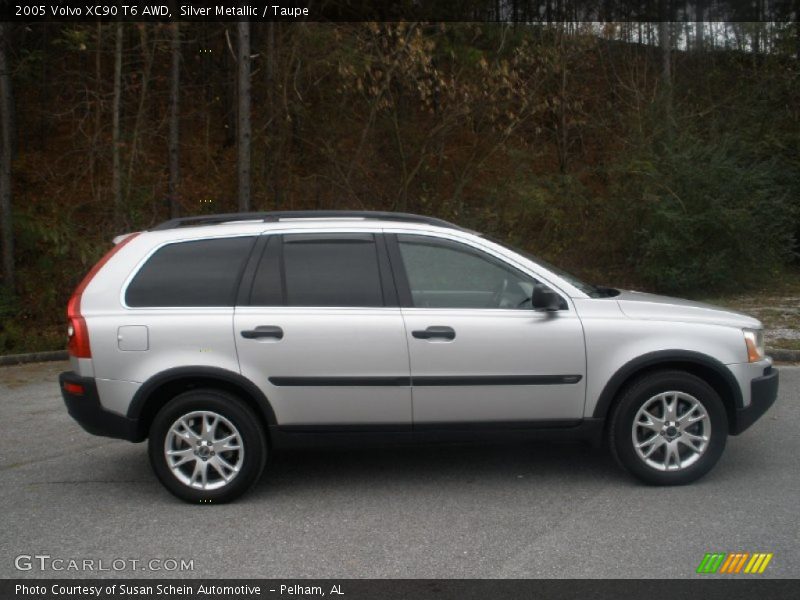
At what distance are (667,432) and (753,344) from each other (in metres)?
0.83

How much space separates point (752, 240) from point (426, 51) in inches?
273

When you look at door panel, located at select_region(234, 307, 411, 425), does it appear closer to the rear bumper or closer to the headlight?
the rear bumper

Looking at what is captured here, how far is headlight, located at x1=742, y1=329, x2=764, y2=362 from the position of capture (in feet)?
18.9

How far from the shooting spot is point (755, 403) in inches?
227

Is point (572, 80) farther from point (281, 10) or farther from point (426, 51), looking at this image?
point (281, 10)

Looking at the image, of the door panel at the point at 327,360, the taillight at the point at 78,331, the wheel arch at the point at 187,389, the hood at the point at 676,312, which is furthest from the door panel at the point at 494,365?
the taillight at the point at 78,331

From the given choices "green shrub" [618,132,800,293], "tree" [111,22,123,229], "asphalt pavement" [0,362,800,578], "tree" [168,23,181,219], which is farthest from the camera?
"tree" [168,23,181,219]

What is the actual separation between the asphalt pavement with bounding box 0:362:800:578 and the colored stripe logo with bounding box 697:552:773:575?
0.18ft

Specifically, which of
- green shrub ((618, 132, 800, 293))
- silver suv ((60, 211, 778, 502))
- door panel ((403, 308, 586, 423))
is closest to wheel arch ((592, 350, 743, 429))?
silver suv ((60, 211, 778, 502))

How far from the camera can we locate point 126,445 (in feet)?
23.4

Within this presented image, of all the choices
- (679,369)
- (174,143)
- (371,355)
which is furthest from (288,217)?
(174,143)

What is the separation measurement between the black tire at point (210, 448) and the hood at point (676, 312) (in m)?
2.56

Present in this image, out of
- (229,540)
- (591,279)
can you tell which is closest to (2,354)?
(229,540)
